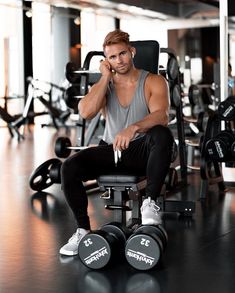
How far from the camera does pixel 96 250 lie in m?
2.54

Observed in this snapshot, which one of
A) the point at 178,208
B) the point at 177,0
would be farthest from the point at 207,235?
the point at 177,0

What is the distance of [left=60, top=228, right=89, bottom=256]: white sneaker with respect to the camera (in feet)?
9.04

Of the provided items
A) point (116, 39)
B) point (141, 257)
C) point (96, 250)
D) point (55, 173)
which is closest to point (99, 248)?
point (96, 250)

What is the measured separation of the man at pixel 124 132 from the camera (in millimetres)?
2623

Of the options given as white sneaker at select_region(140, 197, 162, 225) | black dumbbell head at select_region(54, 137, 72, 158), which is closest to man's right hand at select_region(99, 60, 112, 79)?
white sneaker at select_region(140, 197, 162, 225)

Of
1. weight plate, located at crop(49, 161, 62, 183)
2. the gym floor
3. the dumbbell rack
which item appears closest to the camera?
the gym floor

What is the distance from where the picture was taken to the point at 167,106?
9.11 feet

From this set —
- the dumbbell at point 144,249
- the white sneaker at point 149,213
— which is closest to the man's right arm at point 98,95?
the white sneaker at point 149,213

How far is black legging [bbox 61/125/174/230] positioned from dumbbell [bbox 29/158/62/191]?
162 centimetres

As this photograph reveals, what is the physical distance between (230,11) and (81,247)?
283 centimetres

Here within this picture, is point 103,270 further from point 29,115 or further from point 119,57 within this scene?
point 29,115

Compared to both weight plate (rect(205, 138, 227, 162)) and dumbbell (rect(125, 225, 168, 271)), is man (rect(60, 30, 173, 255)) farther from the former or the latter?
weight plate (rect(205, 138, 227, 162))

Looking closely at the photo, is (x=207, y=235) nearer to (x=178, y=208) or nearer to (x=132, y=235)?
(x=178, y=208)

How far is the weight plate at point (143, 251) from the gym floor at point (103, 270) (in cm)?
4
